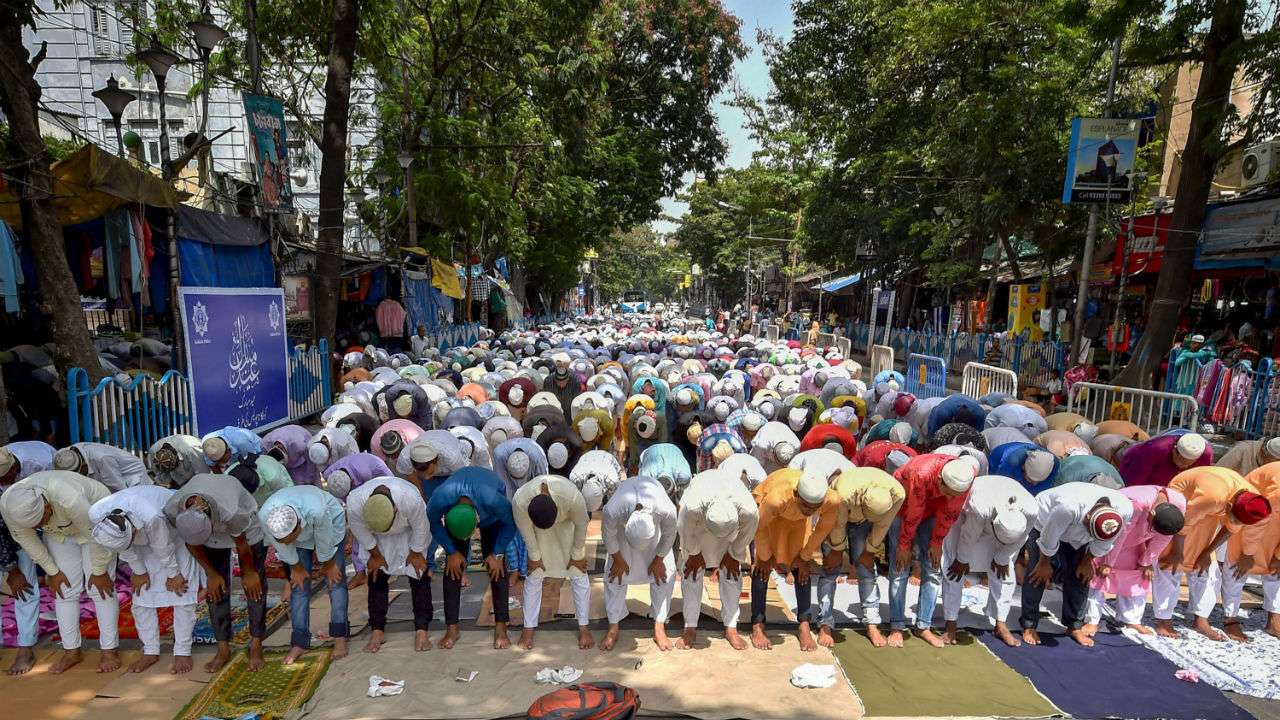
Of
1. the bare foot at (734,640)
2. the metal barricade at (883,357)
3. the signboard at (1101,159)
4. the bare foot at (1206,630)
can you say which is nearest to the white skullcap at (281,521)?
the bare foot at (734,640)

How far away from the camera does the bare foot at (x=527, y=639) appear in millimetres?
4734

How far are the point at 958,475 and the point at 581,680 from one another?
2.71 meters

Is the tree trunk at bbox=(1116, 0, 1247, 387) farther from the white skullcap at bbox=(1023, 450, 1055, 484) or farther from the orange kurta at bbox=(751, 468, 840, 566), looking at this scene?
the orange kurta at bbox=(751, 468, 840, 566)

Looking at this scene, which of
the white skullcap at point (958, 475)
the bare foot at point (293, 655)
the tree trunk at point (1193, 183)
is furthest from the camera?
the tree trunk at point (1193, 183)

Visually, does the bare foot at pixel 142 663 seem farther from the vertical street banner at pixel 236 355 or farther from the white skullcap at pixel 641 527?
the vertical street banner at pixel 236 355

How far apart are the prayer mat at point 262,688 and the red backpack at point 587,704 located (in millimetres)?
1769

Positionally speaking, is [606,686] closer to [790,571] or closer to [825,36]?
[790,571]

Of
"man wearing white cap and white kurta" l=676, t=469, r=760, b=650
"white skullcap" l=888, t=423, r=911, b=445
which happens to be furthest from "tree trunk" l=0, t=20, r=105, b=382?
"white skullcap" l=888, t=423, r=911, b=445

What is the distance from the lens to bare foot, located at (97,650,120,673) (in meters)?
4.38

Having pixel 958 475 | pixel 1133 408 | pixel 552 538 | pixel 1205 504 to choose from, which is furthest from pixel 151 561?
pixel 1133 408

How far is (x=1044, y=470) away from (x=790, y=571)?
205cm

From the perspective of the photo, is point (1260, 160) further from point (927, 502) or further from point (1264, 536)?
point (927, 502)

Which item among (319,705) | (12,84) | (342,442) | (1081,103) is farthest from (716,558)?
(1081,103)

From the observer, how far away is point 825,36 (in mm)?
21078
